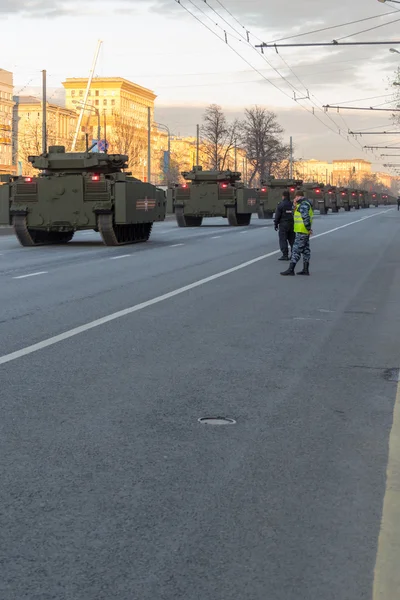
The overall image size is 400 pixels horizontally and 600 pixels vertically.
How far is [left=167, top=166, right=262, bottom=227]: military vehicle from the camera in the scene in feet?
151

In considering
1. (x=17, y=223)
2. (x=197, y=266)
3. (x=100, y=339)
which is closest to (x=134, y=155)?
(x=17, y=223)

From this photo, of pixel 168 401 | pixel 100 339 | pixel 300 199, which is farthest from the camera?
pixel 300 199

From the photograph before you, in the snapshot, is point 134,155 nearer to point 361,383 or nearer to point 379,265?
point 379,265

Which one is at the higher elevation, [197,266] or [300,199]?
[300,199]

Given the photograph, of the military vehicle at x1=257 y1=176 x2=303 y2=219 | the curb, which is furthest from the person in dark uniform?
the military vehicle at x1=257 y1=176 x2=303 y2=219

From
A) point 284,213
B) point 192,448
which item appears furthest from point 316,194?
point 192,448

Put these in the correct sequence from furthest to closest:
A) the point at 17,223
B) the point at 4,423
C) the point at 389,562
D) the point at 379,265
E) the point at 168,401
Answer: the point at 17,223
the point at 379,265
the point at 168,401
the point at 4,423
the point at 389,562

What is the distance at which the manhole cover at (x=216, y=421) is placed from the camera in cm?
653

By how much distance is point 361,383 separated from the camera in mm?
8086

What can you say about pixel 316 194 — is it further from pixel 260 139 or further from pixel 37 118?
pixel 37 118

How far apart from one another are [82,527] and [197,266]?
16.5 m

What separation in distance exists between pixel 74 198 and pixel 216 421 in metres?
21.4

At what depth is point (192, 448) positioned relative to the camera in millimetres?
5875

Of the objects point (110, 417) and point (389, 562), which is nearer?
point (389, 562)
